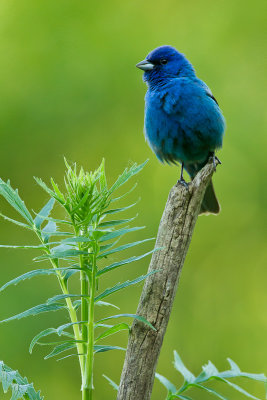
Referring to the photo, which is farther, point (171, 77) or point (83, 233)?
point (171, 77)

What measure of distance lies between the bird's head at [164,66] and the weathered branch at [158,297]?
7.38 feet

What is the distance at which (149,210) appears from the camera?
5879 millimetres

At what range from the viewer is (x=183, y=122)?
377 centimetres

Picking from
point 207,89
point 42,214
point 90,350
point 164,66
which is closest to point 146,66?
point 164,66

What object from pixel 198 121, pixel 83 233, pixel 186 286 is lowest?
pixel 83 233

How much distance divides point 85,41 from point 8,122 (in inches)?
47.7

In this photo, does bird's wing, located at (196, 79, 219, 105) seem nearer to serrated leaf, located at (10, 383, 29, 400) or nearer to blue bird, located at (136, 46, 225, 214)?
blue bird, located at (136, 46, 225, 214)

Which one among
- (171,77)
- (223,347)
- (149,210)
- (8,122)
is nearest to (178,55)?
(171,77)

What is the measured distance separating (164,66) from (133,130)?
2123 mm

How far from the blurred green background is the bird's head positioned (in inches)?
69.3

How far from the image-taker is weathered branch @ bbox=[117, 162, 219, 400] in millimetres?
1571

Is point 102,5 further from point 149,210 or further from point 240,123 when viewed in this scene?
point 149,210

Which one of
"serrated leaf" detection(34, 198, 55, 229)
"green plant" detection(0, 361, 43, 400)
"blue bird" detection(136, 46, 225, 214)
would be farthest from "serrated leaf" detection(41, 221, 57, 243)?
"blue bird" detection(136, 46, 225, 214)

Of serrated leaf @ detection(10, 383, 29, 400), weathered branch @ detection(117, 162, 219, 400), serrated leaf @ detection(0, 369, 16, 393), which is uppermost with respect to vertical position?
weathered branch @ detection(117, 162, 219, 400)
